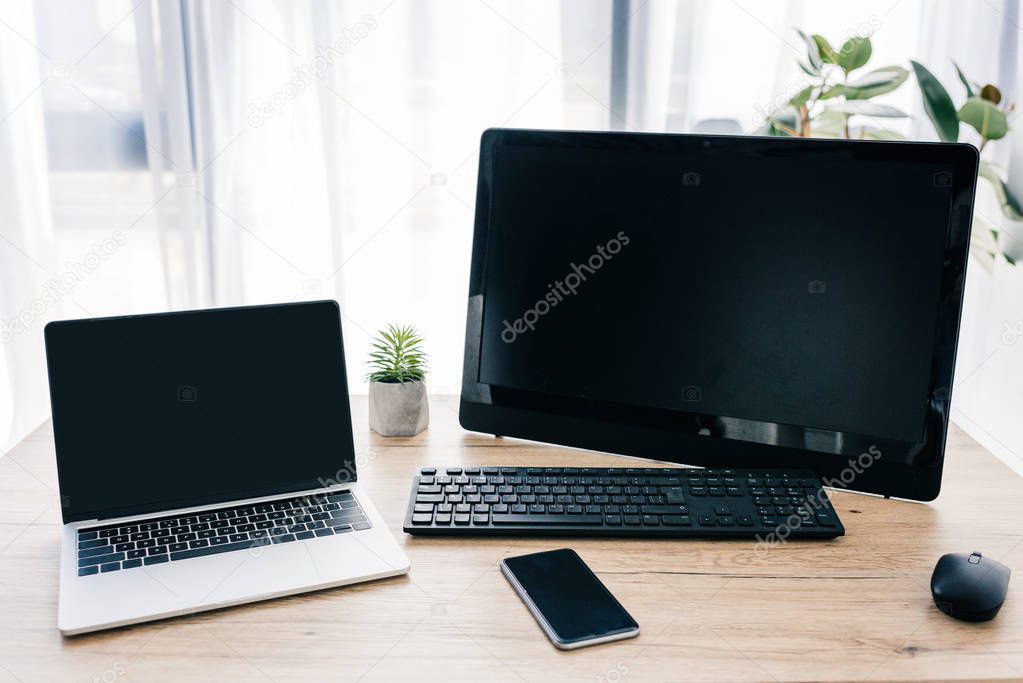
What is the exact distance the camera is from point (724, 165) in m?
1.02

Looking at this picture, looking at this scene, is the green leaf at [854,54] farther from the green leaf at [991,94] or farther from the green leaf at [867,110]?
the green leaf at [991,94]

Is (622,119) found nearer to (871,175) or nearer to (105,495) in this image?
(871,175)

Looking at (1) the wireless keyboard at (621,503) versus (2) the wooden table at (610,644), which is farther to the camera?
(1) the wireless keyboard at (621,503)

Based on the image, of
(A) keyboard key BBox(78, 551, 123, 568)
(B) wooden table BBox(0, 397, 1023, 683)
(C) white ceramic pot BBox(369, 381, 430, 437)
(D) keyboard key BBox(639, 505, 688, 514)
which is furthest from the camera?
(C) white ceramic pot BBox(369, 381, 430, 437)

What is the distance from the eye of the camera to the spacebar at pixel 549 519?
0.91 meters

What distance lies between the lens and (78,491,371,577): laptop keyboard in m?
0.83

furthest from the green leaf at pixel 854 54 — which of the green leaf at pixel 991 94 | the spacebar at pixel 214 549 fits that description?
the spacebar at pixel 214 549

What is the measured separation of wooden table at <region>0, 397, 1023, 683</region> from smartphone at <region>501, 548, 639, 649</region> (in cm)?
1

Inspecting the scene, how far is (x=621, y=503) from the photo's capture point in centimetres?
95

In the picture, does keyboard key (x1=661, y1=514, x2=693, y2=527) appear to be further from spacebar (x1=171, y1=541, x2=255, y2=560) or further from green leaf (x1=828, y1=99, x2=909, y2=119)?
green leaf (x1=828, y1=99, x2=909, y2=119)

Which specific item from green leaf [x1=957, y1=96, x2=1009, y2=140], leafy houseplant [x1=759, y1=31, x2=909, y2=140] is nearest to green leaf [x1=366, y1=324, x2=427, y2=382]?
leafy houseplant [x1=759, y1=31, x2=909, y2=140]

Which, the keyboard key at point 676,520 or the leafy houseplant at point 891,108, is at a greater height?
A: the leafy houseplant at point 891,108

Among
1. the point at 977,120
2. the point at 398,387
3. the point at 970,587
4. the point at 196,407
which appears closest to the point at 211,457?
the point at 196,407

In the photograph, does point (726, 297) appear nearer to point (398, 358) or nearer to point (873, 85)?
point (398, 358)
